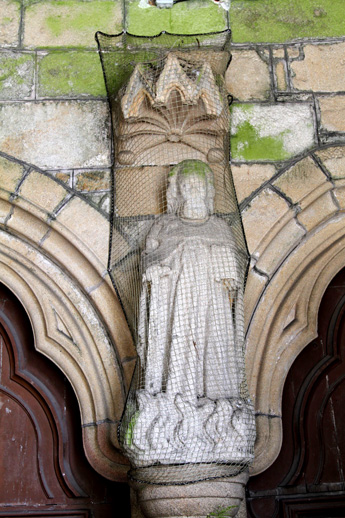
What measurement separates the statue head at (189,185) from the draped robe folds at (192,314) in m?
0.11

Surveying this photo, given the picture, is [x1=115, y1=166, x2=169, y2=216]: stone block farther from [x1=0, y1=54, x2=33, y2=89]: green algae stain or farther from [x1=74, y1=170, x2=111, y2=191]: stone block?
[x1=0, y1=54, x2=33, y2=89]: green algae stain

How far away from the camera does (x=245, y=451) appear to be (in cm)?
252

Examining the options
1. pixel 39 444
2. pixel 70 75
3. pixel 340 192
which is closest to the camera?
pixel 39 444

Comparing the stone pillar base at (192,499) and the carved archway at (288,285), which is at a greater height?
the carved archway at (288,285)

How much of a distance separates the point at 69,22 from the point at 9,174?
87 centimetres

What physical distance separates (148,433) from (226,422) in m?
0.29

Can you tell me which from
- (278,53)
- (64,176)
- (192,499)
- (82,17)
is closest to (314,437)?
(192,499)

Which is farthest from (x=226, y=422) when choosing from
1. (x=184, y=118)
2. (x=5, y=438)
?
(x=184, y=118)

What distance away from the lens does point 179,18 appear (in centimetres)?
346

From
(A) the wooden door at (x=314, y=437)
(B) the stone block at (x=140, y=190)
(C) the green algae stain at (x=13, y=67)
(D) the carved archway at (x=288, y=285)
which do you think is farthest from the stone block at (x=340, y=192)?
(C) the green algae stain at (x=13, y=67)

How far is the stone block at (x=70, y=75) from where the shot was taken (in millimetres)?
3316

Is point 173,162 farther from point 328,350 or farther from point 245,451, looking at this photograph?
point 245,451

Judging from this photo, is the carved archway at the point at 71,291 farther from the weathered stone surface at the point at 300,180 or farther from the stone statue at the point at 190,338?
the weathered stone surface at the point at 300,180

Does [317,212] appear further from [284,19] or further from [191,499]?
[191,499]
